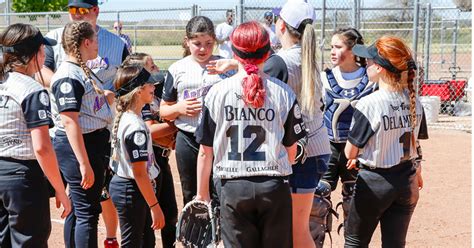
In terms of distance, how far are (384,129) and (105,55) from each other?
2.53 metres

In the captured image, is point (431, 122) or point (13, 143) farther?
point (431, 122)

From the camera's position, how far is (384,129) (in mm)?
5039

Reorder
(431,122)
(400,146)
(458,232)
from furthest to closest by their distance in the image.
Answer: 1. (431,122)
2. (458,232)
3. (400,146)

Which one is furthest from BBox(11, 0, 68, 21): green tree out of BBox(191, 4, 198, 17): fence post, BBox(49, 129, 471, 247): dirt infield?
BBox(49, 129, 471, 247): dirt infield

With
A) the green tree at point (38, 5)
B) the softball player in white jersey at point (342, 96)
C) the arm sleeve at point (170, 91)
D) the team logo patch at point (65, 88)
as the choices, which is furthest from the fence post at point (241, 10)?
the green tree at point (38, 5)

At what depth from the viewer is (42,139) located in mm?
4668

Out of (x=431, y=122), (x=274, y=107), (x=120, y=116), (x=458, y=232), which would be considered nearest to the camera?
(x=274, y=107)

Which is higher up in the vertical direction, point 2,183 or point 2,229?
point 2,183

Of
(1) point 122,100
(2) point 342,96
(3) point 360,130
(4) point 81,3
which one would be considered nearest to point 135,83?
(1) point 122,100

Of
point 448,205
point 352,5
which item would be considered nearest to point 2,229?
point 448,205

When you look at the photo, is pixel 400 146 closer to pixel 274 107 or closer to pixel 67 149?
pixel 274 107

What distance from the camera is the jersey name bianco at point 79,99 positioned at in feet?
17.1

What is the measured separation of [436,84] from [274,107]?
13.8 meters

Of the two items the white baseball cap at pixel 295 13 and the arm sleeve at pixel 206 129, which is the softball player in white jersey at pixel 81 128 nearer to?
the arm sleeve at pixel 206 129
